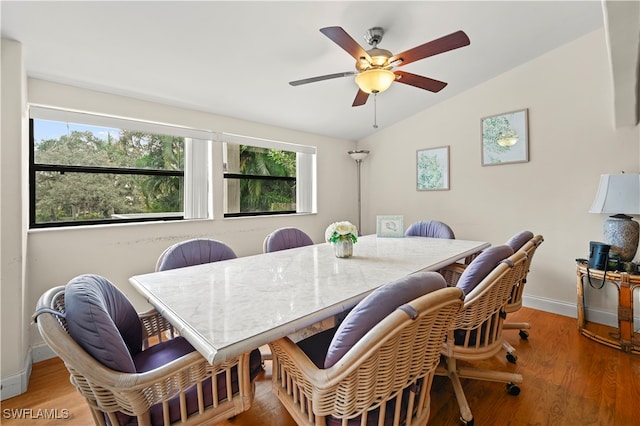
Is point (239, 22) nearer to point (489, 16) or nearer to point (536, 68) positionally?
point (489, 16)

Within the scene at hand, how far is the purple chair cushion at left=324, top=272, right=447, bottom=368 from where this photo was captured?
845mm

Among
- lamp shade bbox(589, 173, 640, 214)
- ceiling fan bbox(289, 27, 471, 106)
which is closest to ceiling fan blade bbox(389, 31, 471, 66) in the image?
ceiling fan bbox(289, 27, 471, 106)

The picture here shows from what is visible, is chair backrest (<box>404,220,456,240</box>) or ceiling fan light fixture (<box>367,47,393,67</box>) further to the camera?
chair backrest (<box>404,220,456,240</box>)

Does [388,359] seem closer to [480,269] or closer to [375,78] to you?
[480,269]

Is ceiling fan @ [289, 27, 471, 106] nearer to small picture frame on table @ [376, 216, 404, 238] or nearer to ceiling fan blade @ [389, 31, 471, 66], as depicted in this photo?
ceiling fan blade @ [389, 31, 471, 66]

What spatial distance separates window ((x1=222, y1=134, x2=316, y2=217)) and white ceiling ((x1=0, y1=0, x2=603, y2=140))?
1.71 feet

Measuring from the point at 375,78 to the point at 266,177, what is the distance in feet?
7.04

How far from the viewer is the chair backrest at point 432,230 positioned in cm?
276

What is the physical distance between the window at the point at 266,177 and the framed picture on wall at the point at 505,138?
2.17 meters

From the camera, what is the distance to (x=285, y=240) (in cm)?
248

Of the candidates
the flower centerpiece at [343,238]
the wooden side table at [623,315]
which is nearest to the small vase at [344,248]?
the flower centerpiece at [343,238]

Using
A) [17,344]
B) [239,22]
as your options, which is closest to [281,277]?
[239,22]

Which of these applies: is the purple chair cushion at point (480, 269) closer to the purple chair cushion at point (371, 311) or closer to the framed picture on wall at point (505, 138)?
the purple chair cushion at point (371, 311)

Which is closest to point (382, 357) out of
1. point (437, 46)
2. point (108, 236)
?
point (437, 46)
